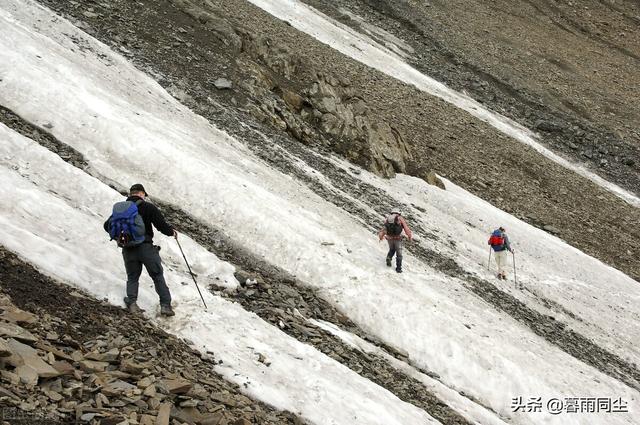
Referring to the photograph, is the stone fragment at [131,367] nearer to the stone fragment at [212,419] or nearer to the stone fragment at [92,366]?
the stone fragment at [92,366]

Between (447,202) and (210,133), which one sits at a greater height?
(447,202)

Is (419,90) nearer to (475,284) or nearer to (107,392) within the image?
(475,284)

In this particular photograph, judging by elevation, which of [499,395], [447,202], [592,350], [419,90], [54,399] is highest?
[419,90]

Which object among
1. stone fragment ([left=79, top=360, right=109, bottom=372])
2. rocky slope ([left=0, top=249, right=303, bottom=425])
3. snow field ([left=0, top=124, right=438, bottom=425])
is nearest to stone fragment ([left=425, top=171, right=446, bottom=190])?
snow field ([left=0, top=124, right=438, bottom=425])

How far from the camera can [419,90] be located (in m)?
37.2

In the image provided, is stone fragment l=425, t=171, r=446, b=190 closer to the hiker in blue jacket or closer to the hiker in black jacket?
the hiker in blue jacket

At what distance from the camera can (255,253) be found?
1485 centimetres

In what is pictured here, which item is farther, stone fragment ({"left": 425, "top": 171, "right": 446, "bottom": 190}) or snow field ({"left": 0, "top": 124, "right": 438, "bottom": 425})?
stone fragment ({"left": 425, "top": 171, "right": 446, "bottom": 190})

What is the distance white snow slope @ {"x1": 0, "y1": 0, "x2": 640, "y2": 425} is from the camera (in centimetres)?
1053

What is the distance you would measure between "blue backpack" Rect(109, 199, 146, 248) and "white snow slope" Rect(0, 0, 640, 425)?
1.41 m

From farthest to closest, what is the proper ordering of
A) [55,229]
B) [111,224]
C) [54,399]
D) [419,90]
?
[419,90], [55,229], [111,224], [54,399]

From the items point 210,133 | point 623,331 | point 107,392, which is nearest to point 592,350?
point 623,331

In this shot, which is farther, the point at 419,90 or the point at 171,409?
the point at 419,90

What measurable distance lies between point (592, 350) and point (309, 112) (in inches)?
602
